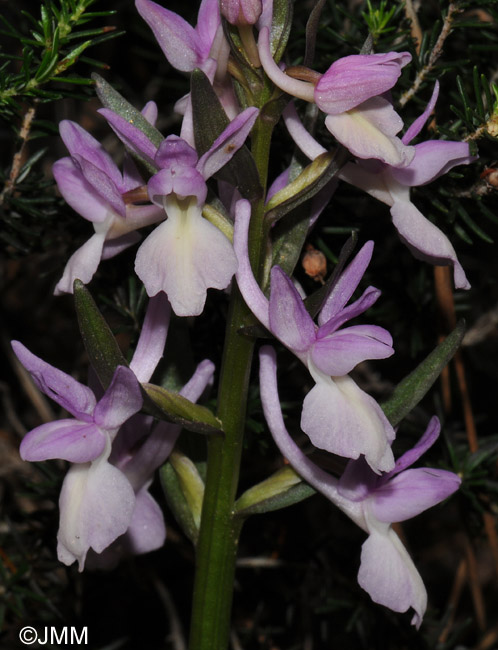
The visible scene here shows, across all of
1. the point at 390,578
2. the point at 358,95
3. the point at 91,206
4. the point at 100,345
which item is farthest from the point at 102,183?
the point at 390,578

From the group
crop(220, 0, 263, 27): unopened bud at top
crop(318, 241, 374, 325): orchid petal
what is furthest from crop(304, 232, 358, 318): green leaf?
crop(220, 0, 263, 27): unopened bud at top

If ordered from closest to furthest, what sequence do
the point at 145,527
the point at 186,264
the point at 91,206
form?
the point at 186,264 < the point at 91,206 < the point at 145,527

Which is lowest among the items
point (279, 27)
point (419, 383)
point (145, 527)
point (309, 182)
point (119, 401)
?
point (145, 527)

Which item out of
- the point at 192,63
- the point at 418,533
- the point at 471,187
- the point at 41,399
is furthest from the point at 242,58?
the point at 418,533

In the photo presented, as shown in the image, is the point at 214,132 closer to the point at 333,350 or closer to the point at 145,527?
the point at 333,350

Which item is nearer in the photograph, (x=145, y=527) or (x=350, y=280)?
(x=350, y=280)

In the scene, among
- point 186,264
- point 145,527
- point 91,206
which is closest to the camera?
point 186,264
